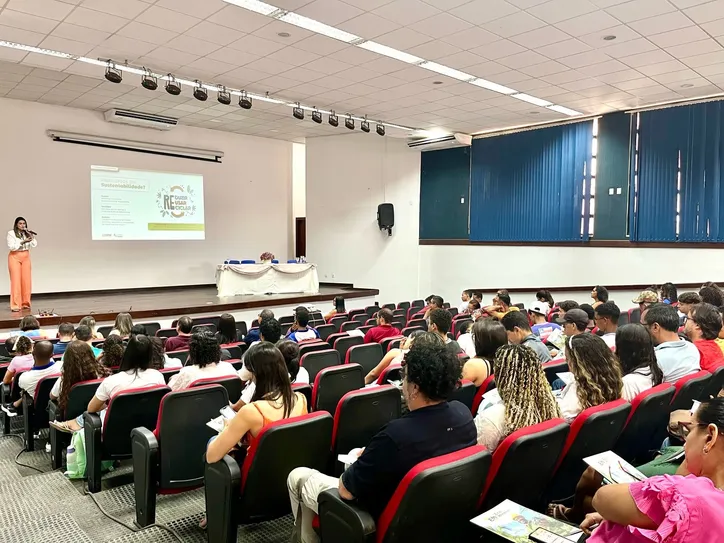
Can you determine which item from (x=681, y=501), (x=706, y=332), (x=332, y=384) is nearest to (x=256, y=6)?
Result: (x=332, y=384)

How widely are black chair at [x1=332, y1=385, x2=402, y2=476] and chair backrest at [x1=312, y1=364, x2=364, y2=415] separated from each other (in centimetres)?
54

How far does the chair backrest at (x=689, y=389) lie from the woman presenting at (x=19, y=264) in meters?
9.00

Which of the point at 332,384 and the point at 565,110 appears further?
the point at 565,110

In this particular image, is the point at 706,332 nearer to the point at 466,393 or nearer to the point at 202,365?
the point at 466,393

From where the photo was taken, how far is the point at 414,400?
6.47 feet

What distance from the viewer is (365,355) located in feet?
14.3

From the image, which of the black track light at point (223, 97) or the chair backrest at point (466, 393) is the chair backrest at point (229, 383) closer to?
the chair backrest at point (466, 393)

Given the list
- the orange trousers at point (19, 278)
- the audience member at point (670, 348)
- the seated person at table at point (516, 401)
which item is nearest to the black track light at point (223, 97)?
the orange trousers at point (19, 278)

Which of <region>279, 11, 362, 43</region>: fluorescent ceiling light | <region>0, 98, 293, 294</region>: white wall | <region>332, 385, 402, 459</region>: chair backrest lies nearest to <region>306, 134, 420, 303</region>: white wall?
<region>0, 98, 293, 294</region>: white wall

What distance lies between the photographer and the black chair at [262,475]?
2.12 meters

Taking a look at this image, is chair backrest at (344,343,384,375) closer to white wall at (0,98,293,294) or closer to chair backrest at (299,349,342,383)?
chair backrest at (299,349,342,383)

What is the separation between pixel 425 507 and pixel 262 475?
802 mm

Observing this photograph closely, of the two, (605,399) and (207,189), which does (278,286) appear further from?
(605,399)

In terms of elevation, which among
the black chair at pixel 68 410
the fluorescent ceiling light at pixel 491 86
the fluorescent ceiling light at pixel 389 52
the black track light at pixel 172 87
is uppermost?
the fluorescent ceiling light at pixel 491 86
